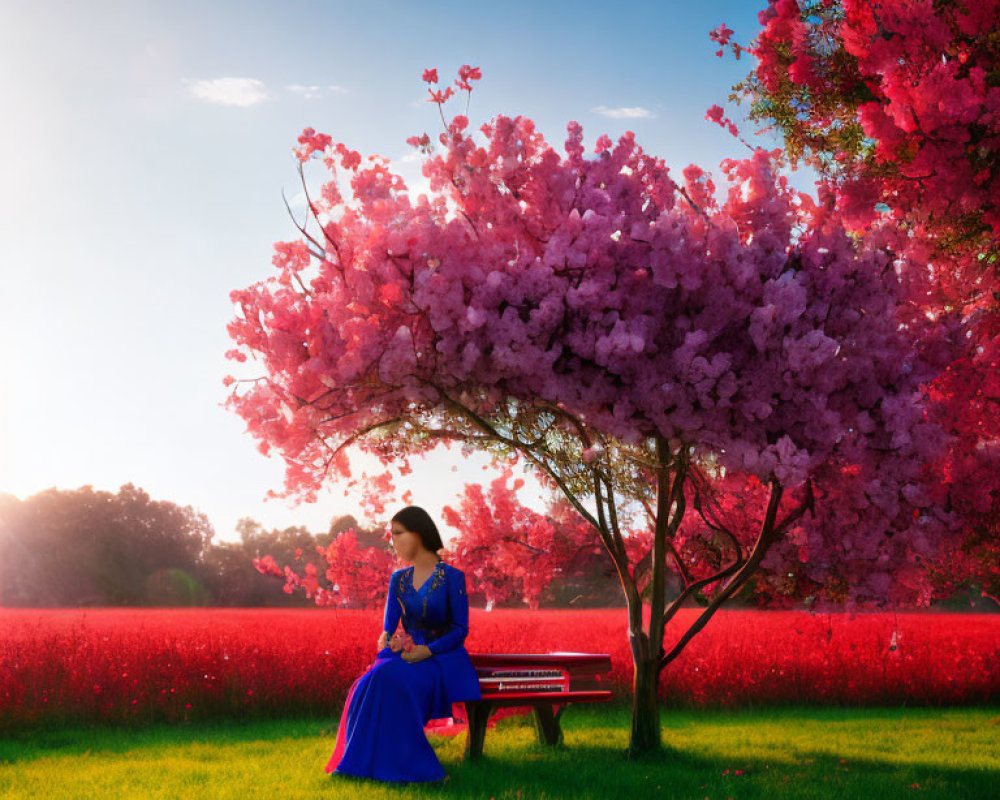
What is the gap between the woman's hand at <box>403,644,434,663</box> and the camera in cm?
700

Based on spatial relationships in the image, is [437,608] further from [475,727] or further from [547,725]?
[547,725]

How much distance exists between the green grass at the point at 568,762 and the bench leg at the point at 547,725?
0.54 feet

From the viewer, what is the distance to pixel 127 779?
7.47 metres

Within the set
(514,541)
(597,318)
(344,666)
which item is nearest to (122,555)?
(344,666)

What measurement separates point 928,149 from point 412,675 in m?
5.68

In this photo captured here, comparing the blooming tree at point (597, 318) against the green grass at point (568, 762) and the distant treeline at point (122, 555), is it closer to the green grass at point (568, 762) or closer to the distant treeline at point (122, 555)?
the green grass at point (568, 762)

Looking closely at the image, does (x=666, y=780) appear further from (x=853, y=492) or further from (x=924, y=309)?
(x=924, y=309)

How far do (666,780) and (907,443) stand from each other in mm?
3346

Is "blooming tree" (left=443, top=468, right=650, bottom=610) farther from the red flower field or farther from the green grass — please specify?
the red flower field

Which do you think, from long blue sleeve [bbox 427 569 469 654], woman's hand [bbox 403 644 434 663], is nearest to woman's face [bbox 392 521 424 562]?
long blue sleeve [bbox 427 569 469 654]

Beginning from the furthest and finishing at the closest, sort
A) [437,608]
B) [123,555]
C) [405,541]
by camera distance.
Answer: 1. [123,555]
2. [405,541]
3. [437,608]

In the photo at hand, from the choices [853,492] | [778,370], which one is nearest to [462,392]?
[778,370]

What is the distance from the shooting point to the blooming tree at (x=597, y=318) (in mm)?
6289

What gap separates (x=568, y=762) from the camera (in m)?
7.97
